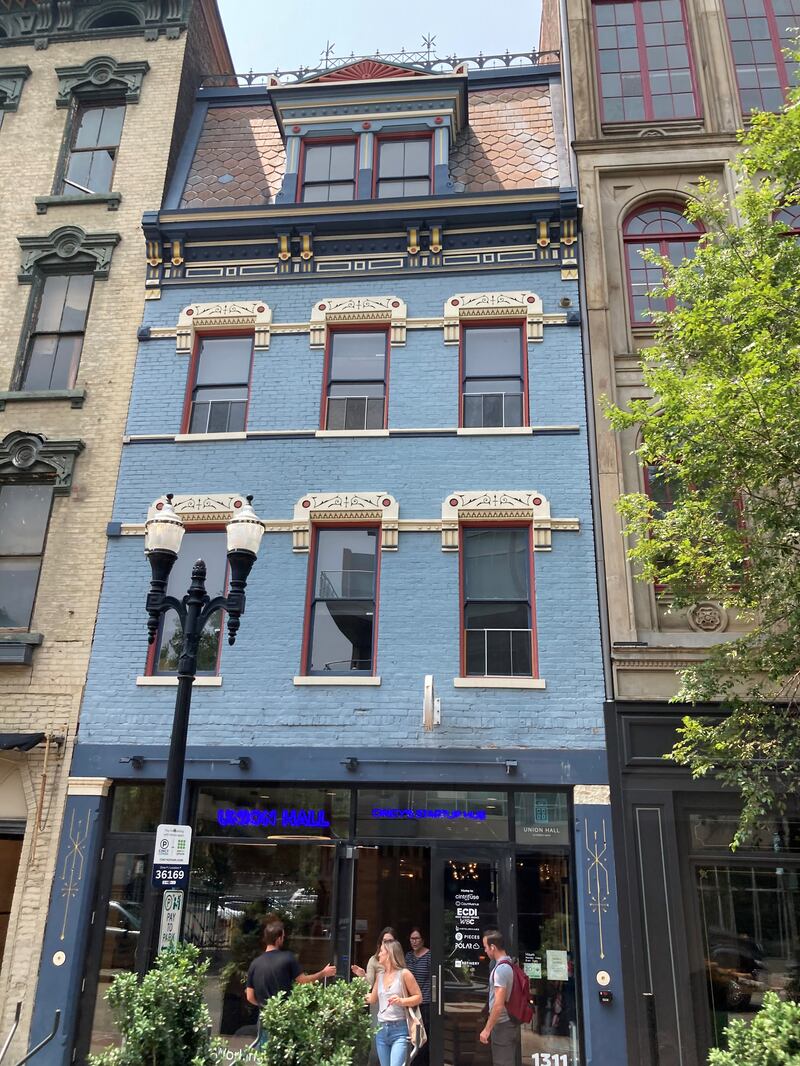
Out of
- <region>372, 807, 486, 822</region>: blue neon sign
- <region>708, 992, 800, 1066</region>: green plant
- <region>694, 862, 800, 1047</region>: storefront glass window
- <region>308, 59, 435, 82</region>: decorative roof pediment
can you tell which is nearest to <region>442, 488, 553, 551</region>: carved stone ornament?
<region>372, 807, 486, 822</region>: blue neon sign

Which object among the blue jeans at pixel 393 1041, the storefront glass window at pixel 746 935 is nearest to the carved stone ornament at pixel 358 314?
the storefront glass window at pixel 746 935

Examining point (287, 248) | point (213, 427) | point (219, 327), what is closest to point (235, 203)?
point (287, 248)

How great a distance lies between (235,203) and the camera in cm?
1475

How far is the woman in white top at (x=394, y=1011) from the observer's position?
27.6 feet

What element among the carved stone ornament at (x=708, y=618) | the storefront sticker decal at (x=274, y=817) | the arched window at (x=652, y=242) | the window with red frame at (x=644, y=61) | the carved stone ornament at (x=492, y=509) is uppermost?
the window with red frame at (x=644, y=61)

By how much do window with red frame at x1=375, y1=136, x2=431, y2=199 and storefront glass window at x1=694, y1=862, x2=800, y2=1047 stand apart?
11512 mm

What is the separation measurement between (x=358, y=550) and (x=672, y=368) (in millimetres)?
4999

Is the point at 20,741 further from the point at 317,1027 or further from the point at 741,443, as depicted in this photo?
the point at 741,443

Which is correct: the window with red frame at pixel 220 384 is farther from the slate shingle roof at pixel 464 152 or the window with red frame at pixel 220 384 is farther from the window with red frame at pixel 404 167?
the window with red frame at pixel 404 167

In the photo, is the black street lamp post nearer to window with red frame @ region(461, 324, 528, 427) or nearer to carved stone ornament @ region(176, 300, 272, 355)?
window with red frame @ region(461, 324, 528, 427)

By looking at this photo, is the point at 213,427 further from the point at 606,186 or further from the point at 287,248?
the point at 606,186

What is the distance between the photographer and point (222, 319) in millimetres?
13586

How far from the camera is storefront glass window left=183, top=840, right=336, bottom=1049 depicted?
407 inches

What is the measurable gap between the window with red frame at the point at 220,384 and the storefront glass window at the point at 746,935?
9.11 meters
